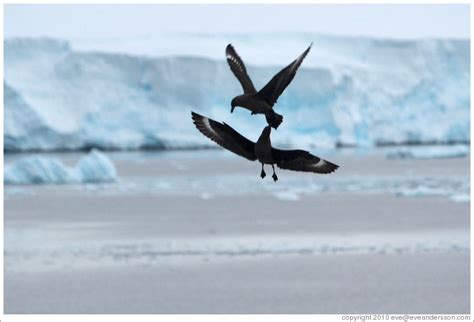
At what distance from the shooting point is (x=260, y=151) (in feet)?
4.64

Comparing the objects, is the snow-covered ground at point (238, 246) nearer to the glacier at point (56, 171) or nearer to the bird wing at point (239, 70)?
the glacier at point (56, 171)

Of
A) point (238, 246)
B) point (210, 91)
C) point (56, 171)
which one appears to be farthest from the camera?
point (210, 91)

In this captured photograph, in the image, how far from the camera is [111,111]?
41688mm

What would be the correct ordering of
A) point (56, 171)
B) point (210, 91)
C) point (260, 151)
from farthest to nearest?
1. point (210, 91)
2. point (56, 171)
3. point (260, 151)

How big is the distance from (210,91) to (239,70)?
3946 cm

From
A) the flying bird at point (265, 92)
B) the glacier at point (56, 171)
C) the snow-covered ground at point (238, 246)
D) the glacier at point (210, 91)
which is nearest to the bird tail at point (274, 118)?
the flying bird at point (265, 92)

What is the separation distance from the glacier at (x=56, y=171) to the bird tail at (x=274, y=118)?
28782mm

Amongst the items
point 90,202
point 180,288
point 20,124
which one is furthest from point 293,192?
point 180,288

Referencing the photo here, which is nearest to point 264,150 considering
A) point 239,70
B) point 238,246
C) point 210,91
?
point 239,70

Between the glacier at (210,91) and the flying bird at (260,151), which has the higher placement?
the glacier at (210,91)

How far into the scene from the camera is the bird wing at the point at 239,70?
146 centimetres

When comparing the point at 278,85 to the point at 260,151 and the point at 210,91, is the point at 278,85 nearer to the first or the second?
the point at 260,151

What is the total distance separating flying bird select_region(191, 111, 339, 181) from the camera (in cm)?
142

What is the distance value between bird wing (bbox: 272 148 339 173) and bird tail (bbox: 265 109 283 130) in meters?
0.05
